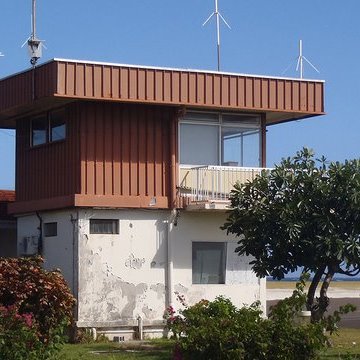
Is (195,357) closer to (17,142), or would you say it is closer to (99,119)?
(99,119)

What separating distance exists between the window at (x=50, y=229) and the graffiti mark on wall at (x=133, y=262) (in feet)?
6.67

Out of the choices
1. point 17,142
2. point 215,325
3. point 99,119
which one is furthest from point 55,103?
point 215,325

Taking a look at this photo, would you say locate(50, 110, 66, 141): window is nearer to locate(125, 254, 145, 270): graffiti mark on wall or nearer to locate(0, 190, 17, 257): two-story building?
locate(125, 254, 145, 270): graffiti mark on wall

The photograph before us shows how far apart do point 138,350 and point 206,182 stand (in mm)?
5186

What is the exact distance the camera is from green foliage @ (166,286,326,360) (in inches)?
479

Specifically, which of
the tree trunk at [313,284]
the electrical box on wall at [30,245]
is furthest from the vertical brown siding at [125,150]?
the tree trunk at [313,284]

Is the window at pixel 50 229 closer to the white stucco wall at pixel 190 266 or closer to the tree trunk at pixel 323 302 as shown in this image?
the white stucco wall at pixel 190 266

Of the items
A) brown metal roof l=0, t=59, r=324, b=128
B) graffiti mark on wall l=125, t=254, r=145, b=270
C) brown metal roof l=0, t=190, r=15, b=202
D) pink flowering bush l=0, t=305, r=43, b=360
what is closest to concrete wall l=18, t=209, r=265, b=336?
graffiti mark on wall l=125, t=254, r=145, b=270

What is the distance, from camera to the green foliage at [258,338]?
479 inches

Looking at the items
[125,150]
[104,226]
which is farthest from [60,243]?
[125,150]

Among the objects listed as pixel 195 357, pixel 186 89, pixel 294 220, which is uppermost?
pixel 186 89

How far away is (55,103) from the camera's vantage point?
24125 millimetres

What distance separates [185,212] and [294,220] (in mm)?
4495

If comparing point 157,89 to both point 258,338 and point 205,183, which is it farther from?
point 258,338
